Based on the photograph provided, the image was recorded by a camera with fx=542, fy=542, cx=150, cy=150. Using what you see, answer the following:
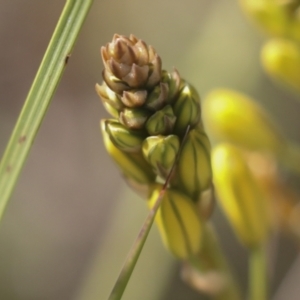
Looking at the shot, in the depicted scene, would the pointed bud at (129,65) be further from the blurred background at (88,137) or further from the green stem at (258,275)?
the blurred background at (88,137)

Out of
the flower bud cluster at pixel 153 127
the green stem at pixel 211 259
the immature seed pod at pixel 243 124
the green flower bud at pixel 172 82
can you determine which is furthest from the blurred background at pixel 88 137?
the green flower bud at pixel 172 82

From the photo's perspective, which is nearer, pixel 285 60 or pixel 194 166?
pixel 194 166

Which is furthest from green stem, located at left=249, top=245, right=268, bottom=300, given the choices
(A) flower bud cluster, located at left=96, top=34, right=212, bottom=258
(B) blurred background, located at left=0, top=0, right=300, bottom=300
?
(B) blurred background, located at left=0, top=0, right=300, bottom=300

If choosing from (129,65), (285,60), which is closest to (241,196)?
(285,60)

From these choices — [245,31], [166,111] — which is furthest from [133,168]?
[245,31]

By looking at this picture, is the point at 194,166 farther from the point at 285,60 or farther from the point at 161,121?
the point at 285,60

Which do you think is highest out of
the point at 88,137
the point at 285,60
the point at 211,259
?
the point at 285,60
